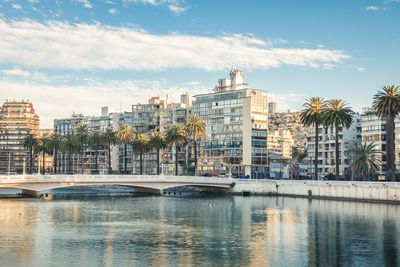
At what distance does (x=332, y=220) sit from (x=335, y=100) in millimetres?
58716

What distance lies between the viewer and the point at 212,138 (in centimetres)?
19950

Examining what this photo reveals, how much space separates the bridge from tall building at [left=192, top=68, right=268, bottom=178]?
36.5 metres

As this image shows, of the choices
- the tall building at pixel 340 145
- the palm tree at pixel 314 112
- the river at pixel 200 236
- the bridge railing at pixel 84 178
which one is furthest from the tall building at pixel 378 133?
the river at pixel 200 236

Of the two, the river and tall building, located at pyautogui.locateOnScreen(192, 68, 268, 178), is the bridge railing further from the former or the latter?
tall building, located at pyautogui.locateOnScreen(192, 68, 268, 178)

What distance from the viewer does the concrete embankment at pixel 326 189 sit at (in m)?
110

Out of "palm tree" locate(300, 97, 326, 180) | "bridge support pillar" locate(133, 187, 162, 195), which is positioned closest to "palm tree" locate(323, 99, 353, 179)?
"palm tree" locate(300, 97, 326, 180)

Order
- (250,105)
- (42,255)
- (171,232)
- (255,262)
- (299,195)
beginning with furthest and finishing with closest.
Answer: (250,105)
(299,195)
(171,232)
(42,255)
(255,262)

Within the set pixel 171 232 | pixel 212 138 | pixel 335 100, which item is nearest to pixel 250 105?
pixel 212 138

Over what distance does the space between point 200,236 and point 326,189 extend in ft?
214

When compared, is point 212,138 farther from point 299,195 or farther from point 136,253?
point 136,253

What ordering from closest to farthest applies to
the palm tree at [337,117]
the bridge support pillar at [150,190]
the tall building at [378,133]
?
the palm tree at [337,117]
the bridge support pillar at [150,190]
the tall building at [378,133]

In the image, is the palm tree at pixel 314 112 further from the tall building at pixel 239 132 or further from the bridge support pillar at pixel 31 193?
the bridge support pillar at pixel 31 193

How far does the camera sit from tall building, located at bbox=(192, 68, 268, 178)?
187 meters

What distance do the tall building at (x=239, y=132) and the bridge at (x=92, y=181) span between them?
1435 inches
